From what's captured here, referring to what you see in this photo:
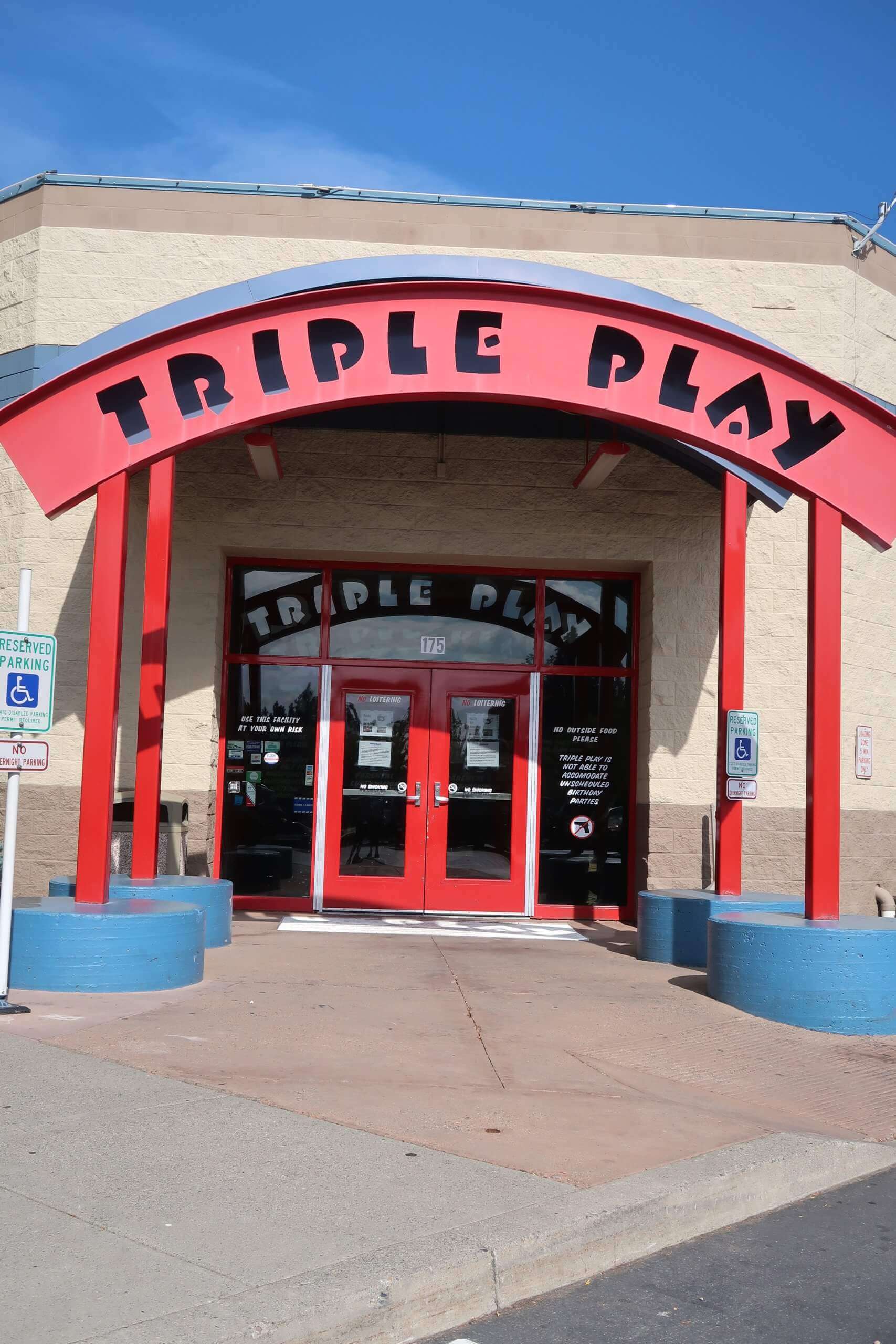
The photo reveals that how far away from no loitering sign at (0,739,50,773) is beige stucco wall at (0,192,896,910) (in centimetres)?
490

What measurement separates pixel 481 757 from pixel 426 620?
150 cm

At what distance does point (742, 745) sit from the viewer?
32.5 feet

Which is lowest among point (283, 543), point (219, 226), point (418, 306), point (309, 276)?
point (283, 543)

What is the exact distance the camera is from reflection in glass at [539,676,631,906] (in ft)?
41.1

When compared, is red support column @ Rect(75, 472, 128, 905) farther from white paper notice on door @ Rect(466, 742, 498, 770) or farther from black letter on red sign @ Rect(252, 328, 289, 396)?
white paper notice on door @ Rect(466, 742, 498, 770)

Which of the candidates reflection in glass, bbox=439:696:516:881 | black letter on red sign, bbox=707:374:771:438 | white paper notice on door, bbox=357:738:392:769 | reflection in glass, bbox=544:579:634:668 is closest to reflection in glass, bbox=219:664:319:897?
white paper notice on door, bbox=357:738:392:769

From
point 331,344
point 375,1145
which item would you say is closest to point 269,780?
point 331,344

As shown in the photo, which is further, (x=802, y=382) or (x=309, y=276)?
(x=309, y=276)

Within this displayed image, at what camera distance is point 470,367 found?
8.25 meters

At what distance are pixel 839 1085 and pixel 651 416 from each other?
170 inches

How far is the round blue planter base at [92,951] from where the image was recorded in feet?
24.0

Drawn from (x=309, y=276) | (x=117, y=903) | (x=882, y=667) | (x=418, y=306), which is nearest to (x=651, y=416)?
(x=418, y=306)

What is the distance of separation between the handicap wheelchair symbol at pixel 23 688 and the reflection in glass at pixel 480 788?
6195mm

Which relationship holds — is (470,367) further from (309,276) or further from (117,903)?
(117,903)
